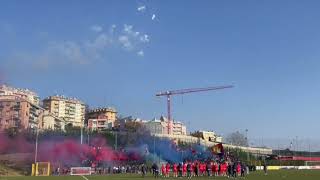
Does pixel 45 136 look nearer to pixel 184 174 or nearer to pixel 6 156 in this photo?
pixel 6 156

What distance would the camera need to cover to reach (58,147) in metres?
122

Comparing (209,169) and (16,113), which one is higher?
(16,113)

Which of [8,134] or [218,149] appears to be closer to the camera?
[218,149]

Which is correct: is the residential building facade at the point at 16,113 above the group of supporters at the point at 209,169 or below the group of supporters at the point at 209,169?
above

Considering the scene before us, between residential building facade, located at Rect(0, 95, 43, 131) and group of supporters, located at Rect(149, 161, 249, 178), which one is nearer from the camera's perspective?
group of supporters, located at Rect(149, 161, 249, 178)

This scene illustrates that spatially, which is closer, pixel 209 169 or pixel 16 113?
pixel 209 169

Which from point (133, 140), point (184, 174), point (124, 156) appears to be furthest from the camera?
point (133, 140)

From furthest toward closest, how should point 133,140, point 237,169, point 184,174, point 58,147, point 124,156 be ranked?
point 133,140, point 124,156, point 58,147, point 184,174, point 237,169

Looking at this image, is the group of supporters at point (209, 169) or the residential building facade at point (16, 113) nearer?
the group of supporters at point (209, 169)

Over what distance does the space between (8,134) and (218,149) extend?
160 feet

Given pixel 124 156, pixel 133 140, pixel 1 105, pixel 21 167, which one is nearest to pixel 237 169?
pixel 21 167

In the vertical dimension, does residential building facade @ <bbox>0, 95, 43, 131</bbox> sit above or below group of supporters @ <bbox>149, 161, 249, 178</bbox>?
above

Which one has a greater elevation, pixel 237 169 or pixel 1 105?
pixel 1 105

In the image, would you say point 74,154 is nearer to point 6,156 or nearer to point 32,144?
point 32,144
